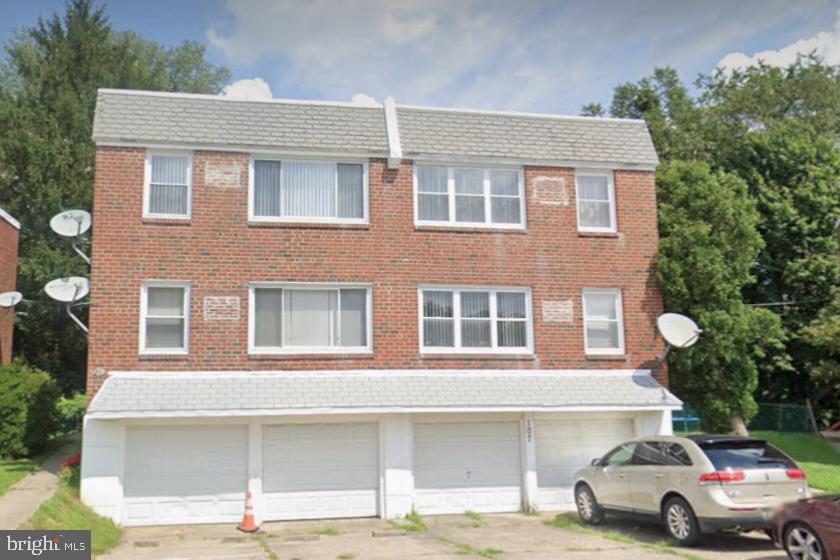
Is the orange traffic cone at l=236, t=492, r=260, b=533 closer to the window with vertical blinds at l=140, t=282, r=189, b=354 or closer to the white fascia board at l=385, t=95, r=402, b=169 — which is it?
the window with vertical blinds at l=140, t=282, r=189, b=354

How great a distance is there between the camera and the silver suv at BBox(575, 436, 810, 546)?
37.5ft

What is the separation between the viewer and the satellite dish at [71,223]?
16828mm


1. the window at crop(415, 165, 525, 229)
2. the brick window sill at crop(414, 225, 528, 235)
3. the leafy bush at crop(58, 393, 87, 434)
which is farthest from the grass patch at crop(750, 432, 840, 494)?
the leafy bush at crop(58, 393, 87, 434)

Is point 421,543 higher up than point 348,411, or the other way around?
point 348,411

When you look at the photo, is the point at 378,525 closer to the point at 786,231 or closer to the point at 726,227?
the point at 726,227

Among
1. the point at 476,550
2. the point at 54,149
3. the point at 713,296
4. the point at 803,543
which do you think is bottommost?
the point at 476,550

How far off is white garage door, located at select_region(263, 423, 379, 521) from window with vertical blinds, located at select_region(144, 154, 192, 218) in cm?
490

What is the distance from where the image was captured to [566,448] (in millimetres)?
17109

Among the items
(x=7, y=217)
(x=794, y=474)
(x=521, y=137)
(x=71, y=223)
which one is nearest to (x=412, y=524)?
(x=794, y=474)

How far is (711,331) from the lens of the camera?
58.8 ft

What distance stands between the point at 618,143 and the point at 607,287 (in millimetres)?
3470

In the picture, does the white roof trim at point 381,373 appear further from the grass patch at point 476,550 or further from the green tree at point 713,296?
the grass patch at point 476,550

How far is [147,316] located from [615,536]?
975 centimetres

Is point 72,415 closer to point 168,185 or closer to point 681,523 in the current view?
point 168,185
